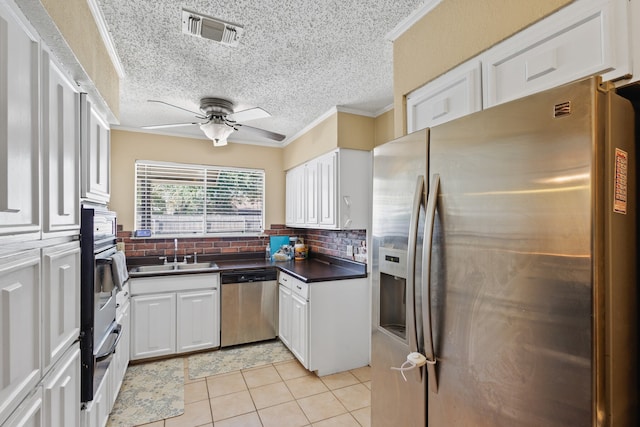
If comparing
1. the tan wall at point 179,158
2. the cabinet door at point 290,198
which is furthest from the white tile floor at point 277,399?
the tan wall at point 179,158

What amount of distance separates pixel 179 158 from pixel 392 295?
335 centimetres

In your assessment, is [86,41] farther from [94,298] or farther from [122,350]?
[122,350]

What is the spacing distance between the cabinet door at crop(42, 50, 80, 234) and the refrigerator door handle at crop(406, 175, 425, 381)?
133 centimetres

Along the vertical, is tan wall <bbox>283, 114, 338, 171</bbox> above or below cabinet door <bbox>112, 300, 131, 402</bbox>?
above

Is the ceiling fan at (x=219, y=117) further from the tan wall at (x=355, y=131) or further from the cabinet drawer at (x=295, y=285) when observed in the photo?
the cabinet drawer at (x=295, y=285)

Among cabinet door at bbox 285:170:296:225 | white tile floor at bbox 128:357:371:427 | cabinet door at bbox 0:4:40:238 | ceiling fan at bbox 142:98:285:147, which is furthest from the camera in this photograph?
cabinet door at bbox 285:170:296:225

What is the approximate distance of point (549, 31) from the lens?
106cm

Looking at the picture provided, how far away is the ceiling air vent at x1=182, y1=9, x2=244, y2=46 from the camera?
5.30 ft

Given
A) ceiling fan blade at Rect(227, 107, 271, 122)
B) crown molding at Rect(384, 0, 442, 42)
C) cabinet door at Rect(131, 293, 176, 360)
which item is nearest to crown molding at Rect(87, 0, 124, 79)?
ceiling fan blade at Rect(227, 107, 271, 122)

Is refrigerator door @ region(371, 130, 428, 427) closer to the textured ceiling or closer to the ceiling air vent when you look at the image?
the textured ceiling

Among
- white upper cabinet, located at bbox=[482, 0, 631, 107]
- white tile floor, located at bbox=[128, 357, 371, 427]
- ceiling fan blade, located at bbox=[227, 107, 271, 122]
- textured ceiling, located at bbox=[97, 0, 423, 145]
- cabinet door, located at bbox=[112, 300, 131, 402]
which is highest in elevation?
textured ceiling, located at bbox=[97, 0, 423, 145]

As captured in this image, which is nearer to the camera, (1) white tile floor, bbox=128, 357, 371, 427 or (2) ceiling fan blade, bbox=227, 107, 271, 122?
(1) white tile floor, bbox=128, 357, 371, 427

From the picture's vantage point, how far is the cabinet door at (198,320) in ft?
10.5

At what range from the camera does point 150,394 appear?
255 cm
